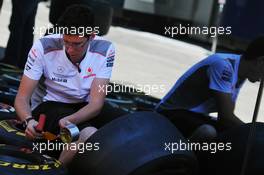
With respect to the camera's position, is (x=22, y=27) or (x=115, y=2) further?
(x=115, y=2)

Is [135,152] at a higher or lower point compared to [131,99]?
higher

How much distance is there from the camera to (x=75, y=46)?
3.12 meters

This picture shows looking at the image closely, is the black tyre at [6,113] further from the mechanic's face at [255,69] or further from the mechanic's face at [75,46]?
the mechanic's face at [255,69]

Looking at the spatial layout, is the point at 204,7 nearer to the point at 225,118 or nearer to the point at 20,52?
the point at 20,52

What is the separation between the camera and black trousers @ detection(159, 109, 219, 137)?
11.6 ft

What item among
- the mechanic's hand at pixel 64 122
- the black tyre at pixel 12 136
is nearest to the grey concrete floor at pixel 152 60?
the mechanic's hand at pixel 64 122

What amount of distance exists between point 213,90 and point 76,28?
0.98 meters

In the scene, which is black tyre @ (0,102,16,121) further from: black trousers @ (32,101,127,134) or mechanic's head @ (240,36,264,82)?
mechanic's head @ (240,36,264,82)

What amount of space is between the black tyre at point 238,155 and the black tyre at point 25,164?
0.80 m

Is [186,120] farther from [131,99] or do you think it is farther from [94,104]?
[131,99]

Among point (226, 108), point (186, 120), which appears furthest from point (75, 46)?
point (226, 108)

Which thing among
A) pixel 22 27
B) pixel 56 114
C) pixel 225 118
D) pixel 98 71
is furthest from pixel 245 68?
pixel 22 27

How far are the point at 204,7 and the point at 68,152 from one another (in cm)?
1141

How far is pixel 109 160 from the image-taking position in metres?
2.61
